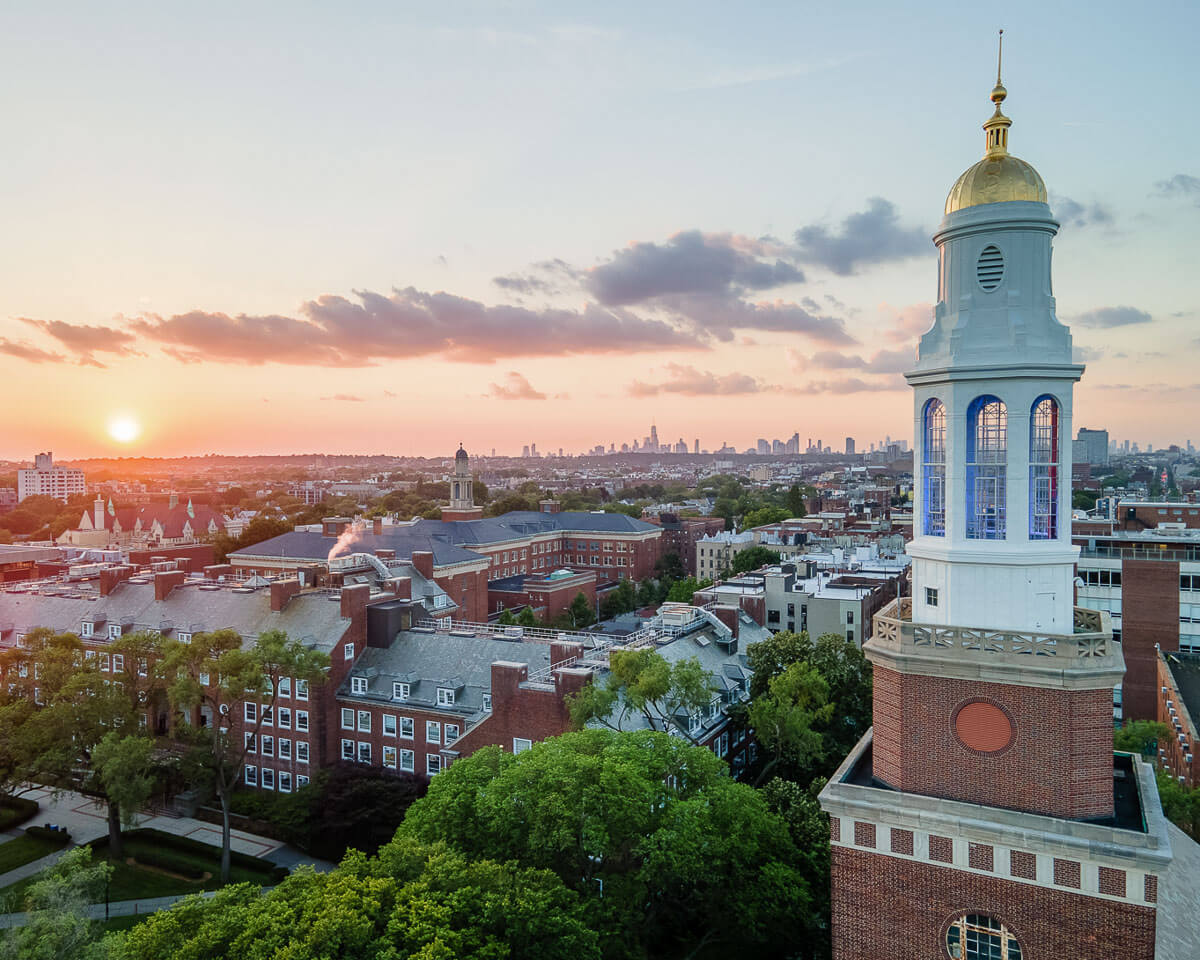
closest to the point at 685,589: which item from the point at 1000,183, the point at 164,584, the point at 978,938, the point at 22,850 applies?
the point at 164,584

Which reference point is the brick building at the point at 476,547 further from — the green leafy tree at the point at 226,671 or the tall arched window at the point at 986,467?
the tall arched window at the point at 986,467

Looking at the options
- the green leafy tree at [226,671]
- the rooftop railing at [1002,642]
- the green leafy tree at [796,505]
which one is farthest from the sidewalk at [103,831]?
the green leafy tree at [796,505]

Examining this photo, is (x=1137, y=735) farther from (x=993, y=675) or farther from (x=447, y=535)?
(x=447, y=535)

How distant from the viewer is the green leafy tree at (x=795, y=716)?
114 feet

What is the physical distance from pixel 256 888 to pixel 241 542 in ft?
328

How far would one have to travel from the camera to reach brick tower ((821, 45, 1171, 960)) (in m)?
15.6

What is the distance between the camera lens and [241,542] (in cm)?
11256

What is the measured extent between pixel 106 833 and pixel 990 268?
53.0m

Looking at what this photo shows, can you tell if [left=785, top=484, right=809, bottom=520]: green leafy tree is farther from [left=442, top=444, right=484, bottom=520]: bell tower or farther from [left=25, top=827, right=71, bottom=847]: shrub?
[left=25, top=827, right=71, bottom=847]: shrub

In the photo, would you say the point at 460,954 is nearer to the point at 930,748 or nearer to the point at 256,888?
the point at 256,888

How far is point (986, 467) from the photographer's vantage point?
1664 cm

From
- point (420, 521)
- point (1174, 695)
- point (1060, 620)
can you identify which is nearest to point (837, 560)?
point (1174, 695)

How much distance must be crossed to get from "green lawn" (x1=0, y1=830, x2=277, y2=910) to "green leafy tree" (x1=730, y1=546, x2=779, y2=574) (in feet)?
231

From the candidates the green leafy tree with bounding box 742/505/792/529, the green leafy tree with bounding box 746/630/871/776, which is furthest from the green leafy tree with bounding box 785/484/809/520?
the green leafy tree with bounding box 746/630/871/776
